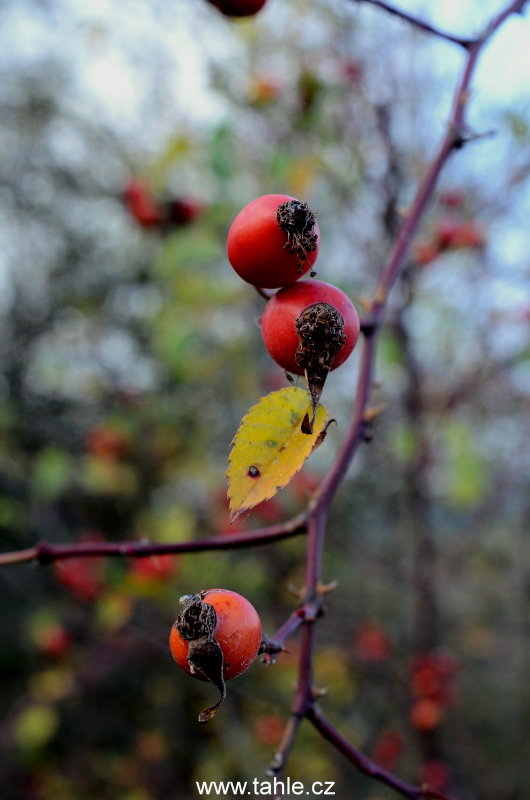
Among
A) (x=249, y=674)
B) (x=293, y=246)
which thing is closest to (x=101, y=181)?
(x=249, y=674)

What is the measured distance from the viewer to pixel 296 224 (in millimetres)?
600

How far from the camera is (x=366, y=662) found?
361 centimetres

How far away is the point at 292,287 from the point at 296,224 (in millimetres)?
70

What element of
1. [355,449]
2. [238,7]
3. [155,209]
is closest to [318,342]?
[355,449]

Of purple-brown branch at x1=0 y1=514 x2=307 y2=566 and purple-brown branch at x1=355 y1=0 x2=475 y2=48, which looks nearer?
purple-brown branch at x1=0 y1=514 x2=307 y2=566

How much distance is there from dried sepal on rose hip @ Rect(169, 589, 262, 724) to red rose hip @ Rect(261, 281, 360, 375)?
0.26 metres

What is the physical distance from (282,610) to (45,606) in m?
1.95

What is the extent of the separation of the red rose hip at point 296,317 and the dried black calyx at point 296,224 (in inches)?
1.8

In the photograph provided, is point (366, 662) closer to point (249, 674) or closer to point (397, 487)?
point (249, 674)

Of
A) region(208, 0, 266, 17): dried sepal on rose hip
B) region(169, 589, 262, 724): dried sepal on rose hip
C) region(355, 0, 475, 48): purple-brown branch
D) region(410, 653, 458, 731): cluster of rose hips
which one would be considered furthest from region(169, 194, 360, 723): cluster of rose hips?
region(410, 653, 458, 731): cluster of rose hips

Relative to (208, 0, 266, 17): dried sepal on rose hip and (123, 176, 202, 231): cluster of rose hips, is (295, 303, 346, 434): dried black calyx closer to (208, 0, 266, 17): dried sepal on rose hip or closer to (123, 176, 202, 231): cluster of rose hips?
(208, 0, 266, 17): dried sepal on rose hip

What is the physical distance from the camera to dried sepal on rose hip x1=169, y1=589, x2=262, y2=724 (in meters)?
0.51

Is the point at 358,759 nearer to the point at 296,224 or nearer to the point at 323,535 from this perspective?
the point at 323,535

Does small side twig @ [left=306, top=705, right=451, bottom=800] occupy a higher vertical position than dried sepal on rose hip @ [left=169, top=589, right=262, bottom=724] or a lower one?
lower
